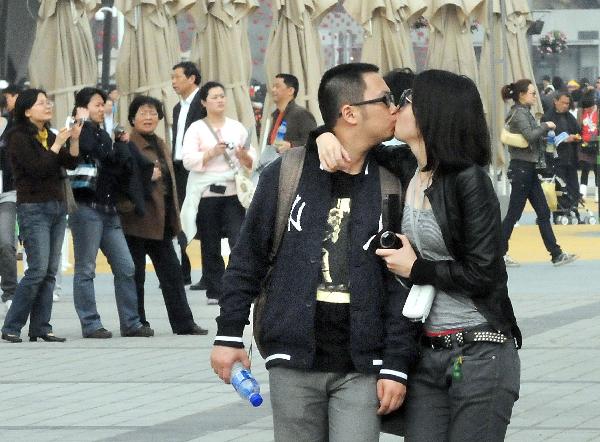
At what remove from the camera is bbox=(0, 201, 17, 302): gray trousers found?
1367cm

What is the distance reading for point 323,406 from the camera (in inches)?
192

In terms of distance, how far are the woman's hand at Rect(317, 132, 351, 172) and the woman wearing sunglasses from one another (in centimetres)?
22

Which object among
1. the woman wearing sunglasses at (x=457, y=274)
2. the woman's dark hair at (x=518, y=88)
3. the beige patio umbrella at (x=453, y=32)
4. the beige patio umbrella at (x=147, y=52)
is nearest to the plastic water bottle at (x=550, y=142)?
the beige patio umbrella at (x=453, y=32)

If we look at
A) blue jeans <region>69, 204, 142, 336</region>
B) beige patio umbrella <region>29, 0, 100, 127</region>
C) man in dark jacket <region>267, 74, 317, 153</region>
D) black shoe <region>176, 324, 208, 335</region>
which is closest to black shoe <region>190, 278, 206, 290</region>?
man in dark jacket <region>267, 74, 317, 153</region>

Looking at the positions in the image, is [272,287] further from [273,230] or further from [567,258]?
[567,258]

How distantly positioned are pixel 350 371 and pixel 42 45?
14911 millimetres

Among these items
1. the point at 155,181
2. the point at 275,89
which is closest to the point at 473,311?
the point at 155,181

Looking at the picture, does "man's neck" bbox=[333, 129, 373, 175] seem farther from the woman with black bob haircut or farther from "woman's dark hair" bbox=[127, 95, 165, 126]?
"woman's dark hair" bbox=[127, 95, 165, 126]

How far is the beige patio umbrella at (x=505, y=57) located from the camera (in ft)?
75.7

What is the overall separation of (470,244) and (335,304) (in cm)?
44

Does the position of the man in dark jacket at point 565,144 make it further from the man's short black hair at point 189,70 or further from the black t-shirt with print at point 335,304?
the black t-shirt with print at point 335,304

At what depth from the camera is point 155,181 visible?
1246 cm

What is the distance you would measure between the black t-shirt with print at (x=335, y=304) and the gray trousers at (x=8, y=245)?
9.08 m

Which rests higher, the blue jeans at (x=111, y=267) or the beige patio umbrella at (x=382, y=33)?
the beige patio umbrella at (x=382, y=33)
